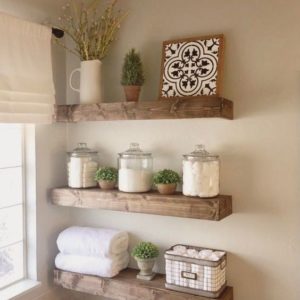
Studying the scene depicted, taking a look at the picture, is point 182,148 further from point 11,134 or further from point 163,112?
point 11,134

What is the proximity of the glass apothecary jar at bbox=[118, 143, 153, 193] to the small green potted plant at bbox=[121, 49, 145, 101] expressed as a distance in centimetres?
25

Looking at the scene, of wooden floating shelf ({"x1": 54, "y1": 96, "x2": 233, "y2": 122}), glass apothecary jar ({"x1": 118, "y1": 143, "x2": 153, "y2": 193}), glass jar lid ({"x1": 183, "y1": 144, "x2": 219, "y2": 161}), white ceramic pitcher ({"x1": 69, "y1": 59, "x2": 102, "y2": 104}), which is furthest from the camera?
white ceramic pitcher ({"x1": 69, "y1": 59, "x2": 102, "y2": 104})

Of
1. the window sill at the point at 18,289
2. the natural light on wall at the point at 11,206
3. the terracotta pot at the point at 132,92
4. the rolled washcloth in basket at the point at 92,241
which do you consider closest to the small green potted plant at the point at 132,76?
the terracotta pot at the point at 132,92

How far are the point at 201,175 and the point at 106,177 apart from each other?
51 centimetres

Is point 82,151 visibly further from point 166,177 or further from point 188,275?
point 188,275

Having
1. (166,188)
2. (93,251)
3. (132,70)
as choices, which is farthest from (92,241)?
(132,70)

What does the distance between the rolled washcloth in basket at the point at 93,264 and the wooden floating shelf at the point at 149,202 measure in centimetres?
27

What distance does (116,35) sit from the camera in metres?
2.08

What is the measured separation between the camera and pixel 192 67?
1840 millimetres

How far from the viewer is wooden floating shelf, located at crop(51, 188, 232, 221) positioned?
1686 mm

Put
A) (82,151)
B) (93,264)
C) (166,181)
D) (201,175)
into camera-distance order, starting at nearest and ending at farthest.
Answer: (201,175)
(166,181)
(93,264)
(82,151)

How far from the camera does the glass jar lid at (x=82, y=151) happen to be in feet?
6.75

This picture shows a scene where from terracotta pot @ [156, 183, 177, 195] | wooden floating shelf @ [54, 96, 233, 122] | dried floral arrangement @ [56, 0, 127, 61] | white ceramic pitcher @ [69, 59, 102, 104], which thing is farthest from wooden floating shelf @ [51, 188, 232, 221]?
dried floral arrangement @ [56, 0, 127, 61]

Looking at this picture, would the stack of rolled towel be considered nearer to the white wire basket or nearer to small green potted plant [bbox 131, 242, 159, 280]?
small green potted plant [bbox 131, 242, 159, 280]
